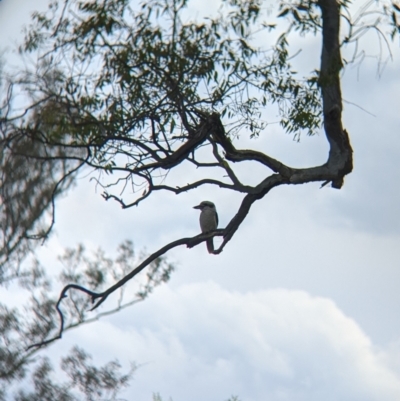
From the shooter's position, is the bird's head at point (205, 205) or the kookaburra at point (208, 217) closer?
the kookaburra at point (208, 217)

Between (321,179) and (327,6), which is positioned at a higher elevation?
→ (327,6)

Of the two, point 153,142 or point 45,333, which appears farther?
point 45,333

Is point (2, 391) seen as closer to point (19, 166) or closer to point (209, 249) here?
point (19, 166)

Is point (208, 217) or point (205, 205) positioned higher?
point (205, 205)

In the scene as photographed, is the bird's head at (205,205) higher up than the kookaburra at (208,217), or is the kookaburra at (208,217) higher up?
the bird's head at (205,205)

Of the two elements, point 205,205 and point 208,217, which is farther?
point 205,205

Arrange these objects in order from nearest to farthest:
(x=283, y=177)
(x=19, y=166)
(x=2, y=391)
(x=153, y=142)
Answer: (x=283, y=177) → (x=153, y=142) → (x=2, y=391) → (x=19, y=166)

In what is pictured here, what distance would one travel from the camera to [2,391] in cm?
1176

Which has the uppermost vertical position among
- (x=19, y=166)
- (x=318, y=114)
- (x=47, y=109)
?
(x=19, y=166)

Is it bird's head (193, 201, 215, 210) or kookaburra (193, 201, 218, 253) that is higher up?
bird's head (193, 201, 215, 210)

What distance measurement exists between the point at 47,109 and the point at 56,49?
69cm

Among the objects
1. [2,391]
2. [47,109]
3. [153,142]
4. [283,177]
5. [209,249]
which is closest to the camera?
[283,177]

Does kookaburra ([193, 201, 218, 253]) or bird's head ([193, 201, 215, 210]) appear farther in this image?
bird's head ([193, 201, 215, 210])

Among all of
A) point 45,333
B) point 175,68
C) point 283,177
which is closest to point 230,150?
point 283,177
